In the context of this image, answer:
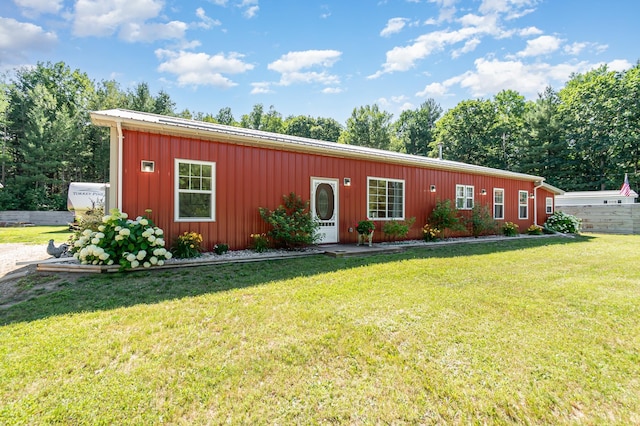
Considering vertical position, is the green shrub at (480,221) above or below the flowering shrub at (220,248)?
above

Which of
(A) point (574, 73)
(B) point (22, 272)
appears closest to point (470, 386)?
(B) point (22, 272)

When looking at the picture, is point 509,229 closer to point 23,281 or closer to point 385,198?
point 385,198

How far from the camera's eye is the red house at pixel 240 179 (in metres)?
5.66

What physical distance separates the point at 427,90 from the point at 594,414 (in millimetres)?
38491

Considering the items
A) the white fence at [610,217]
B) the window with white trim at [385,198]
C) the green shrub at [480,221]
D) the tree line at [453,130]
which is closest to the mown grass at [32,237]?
the window with white trim at [385,198]

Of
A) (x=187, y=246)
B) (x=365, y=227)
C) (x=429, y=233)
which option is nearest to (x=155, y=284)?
(x=187, y=246)

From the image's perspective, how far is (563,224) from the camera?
13.7m

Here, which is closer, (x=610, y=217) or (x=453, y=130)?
(x=610, y=217)

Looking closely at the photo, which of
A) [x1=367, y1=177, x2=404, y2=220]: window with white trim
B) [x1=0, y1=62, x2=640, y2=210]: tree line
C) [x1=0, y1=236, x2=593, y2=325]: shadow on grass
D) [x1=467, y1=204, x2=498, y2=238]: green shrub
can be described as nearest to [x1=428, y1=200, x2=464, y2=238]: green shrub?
[x1=467, y1=204, x2=498, y2=238]: green shrub

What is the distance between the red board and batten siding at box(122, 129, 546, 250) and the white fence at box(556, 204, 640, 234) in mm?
12586

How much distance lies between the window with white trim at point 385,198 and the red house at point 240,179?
30mm

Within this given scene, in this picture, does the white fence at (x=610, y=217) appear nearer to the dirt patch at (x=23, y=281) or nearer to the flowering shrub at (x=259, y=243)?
the flowering shrub at (x=259, y=243)

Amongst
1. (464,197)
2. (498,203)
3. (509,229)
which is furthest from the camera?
(498,203)

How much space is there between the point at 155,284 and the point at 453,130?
2989 cm
